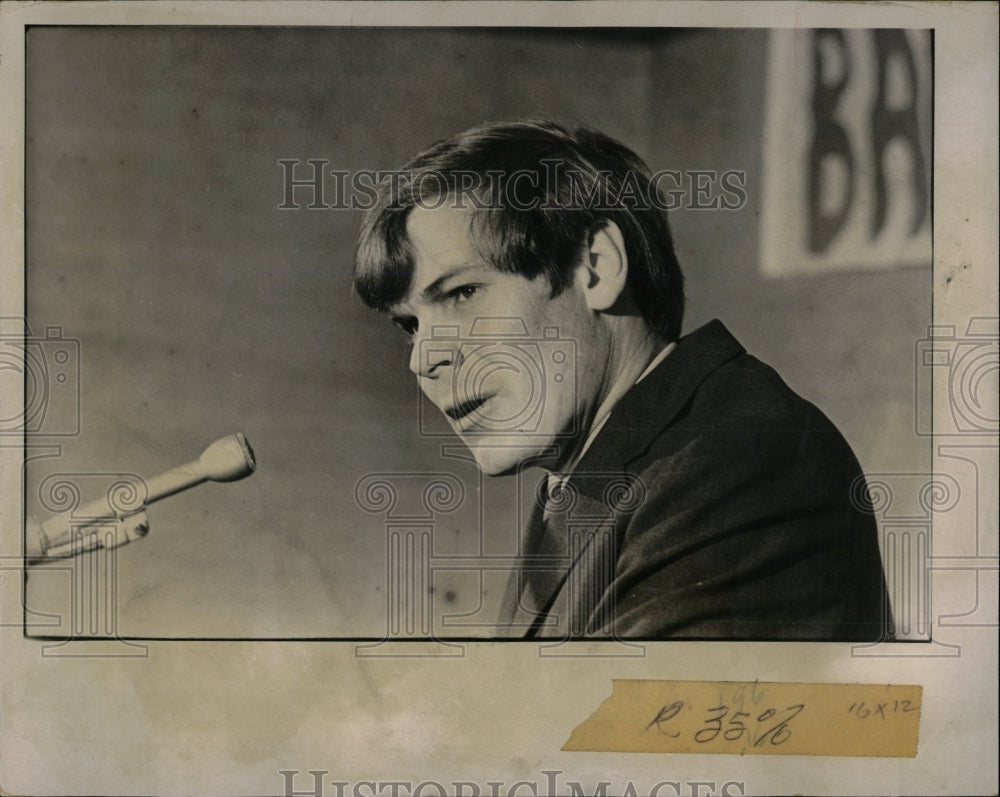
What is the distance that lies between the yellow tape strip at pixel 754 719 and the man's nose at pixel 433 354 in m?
1.03

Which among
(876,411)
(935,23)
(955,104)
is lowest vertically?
(876,411)

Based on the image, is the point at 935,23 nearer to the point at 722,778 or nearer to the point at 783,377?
the point at 783,377

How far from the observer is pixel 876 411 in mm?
2174

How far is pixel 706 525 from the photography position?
2.13 meters

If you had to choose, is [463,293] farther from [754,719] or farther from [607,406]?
[754,719]

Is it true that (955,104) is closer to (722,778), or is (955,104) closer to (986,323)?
(986,323)

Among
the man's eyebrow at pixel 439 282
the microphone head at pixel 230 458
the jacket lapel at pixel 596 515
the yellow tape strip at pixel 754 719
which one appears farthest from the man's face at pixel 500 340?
the yellow tape strip at pixel 754 719

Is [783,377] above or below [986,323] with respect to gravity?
below

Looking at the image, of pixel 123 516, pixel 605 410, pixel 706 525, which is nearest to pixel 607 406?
pixel 605 410

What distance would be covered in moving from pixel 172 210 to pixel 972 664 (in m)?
2.62

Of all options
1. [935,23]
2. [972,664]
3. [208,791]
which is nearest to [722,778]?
[972,664]

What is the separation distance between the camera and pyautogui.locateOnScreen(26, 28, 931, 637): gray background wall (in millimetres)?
2160

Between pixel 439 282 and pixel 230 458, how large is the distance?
77 cm

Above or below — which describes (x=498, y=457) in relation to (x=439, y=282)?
below
